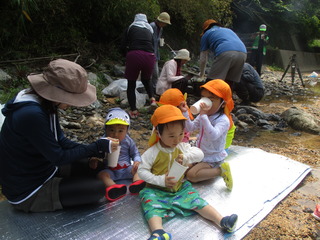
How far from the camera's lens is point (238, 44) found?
455 cm

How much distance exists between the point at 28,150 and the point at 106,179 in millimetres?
728

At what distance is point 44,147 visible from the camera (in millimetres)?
1758

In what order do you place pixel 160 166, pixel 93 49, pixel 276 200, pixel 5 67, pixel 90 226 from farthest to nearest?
pixel 93 49
pixel 5 67
pixel 276 200
pixel 160 166
pixel 90 226

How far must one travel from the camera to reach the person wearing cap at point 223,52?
4441 millimetres

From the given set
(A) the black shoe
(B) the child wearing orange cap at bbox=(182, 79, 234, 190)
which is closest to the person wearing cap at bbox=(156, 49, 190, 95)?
(B) the child wearing orange cap at bbox=(182, 79, 234, 190)

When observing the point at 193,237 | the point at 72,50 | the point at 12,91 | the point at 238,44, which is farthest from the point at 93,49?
the point at 193,237

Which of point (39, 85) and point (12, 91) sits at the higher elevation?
point (39, 85)

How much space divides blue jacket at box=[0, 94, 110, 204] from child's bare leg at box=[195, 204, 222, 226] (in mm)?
855

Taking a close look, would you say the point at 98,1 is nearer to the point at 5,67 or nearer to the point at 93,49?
the point at 93,49

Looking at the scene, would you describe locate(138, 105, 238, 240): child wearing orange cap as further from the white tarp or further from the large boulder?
the large boulder

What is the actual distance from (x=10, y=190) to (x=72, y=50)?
5385 mm

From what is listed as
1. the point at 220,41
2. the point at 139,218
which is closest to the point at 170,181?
the point at 139,218

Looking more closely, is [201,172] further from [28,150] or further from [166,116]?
[28,150]

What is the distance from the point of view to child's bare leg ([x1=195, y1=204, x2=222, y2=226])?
197 centimetres
